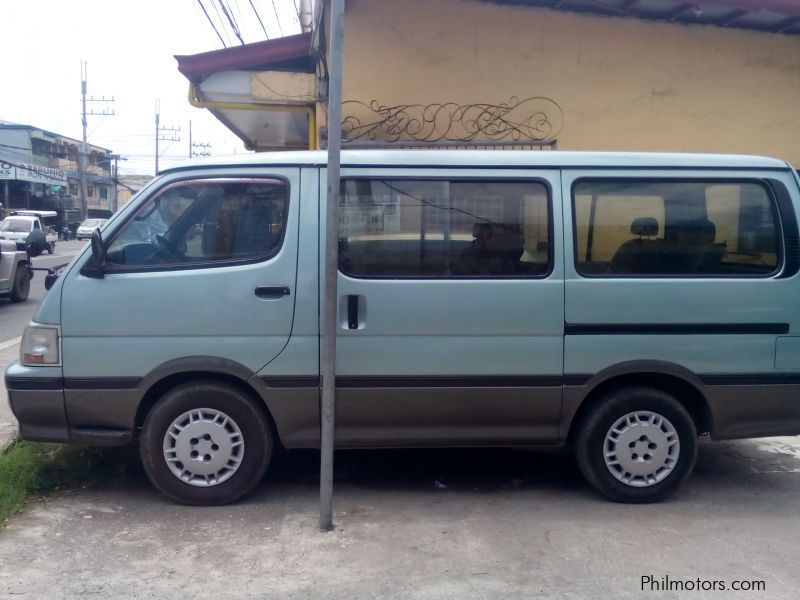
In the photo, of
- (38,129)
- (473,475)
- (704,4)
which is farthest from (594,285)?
(38,129)

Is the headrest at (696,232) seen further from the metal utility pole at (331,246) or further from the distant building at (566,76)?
the distant building at (566,76)

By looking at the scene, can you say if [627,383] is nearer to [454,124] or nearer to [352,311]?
→ [352,311]

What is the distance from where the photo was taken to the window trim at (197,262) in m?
4.60

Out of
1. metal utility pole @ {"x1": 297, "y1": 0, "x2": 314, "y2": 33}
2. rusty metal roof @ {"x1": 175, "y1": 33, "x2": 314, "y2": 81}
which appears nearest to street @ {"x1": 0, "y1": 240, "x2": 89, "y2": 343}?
rusty metal roof @ {"x1": 175, "y1": 33, "x2": 314, "y2": 81}

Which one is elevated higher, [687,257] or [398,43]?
[398,43]

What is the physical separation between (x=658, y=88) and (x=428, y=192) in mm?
5677

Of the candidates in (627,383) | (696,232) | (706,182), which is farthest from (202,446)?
(706,182)

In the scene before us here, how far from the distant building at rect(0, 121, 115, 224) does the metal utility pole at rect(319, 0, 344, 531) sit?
52.6m

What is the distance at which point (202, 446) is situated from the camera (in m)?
4.65

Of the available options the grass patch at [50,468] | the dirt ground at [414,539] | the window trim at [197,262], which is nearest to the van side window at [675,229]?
the dirt ground at [414,539]

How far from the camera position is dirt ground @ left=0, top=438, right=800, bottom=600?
3816 millimetres

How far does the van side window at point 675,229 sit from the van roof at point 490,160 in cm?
13

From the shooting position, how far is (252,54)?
9758mm

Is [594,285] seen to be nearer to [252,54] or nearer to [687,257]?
[687,257]
